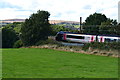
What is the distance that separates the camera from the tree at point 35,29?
6562 cm

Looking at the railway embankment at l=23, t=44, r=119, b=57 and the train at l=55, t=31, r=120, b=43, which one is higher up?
the train at l=55, t=31, r=120, b=43

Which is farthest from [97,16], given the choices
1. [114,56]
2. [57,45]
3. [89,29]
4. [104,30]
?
[114,56]

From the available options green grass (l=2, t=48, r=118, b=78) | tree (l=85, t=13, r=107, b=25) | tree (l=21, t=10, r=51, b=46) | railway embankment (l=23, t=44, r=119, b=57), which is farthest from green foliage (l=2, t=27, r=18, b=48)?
green grass (l=2, t=48, r=118, b=78)

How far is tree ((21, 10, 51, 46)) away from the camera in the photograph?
6562 cm

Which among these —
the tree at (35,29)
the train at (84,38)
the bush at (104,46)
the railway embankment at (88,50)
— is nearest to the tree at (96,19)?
the train at (84,38)

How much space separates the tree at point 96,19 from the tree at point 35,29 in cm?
5078

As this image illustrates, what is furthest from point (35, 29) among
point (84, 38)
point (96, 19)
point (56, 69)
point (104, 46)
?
point (96, 19)

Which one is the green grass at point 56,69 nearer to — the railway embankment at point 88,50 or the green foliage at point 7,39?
the railway embankment at point 88,50

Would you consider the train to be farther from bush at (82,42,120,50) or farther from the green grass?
the green grass

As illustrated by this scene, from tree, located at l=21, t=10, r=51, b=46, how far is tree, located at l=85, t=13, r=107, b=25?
50776 millimetres

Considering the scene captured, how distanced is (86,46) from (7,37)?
54.9m

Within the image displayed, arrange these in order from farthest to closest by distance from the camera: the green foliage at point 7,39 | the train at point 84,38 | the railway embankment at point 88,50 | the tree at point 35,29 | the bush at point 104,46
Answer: the green foliage at point 7,39 < the tree at point 35,29 < the train at point 84,38 < the bush at point 104,46 < the railway embankment at point 88,50

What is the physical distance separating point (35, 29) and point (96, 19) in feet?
185

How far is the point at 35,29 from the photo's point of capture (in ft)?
216
